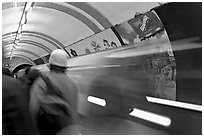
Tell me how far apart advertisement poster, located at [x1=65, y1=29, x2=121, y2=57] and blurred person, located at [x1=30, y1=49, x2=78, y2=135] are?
2.35 metres

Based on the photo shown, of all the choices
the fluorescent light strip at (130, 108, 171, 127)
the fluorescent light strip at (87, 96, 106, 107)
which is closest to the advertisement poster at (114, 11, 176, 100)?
the fluorescent light strip at (130, 108, 171, 127)

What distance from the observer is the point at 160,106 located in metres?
3.56

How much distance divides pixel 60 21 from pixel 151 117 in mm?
1886

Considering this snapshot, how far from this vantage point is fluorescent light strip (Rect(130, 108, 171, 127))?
3.50 metres

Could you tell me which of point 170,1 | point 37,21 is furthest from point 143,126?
point 37,21

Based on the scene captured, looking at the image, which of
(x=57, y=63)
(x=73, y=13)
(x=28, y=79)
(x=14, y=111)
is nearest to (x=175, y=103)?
(x=73, y=13)

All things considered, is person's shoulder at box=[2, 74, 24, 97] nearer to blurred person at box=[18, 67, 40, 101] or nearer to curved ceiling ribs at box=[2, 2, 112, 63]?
blurred person at box=[18, 67, 40, 101]

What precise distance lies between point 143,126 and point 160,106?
0.40 metres

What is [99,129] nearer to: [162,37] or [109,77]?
[109,77]

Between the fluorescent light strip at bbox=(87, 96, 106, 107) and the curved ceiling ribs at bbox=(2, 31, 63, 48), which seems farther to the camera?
the fluorescent light strip at bbox=(87, 96, 106, 107)

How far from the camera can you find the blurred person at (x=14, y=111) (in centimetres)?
167

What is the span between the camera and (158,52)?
3.66 meters

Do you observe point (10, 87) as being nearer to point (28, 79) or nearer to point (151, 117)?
point (28, 79)

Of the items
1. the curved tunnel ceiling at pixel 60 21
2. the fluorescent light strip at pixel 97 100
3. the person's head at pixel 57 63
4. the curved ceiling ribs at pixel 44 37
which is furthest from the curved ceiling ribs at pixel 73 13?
the fluorescent light strip at pixel 97 100
